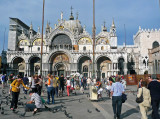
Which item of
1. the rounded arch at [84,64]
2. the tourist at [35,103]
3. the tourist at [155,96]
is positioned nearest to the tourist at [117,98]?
the tourist at [155,96]

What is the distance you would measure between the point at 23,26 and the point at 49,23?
8793 mm

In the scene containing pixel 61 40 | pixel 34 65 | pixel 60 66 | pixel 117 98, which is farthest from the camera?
pixel 61 40

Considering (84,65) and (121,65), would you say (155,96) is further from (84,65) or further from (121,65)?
(121,65)

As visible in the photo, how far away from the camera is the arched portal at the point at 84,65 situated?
3911 centimetres

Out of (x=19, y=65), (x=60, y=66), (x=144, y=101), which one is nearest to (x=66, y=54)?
(x=60, y=66)

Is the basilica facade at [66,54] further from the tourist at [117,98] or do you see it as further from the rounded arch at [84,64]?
the tourist at [117,98]

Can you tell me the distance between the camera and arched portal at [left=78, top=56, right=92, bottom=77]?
39.1m

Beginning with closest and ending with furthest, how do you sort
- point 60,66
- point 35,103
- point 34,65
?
point 35,103, point 60,66, point 34,65

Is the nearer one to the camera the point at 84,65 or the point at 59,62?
the point at 59,62

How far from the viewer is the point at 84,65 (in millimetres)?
39438

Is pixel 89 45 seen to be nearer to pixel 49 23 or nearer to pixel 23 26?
pixel 49 23

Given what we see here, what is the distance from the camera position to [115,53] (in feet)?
124

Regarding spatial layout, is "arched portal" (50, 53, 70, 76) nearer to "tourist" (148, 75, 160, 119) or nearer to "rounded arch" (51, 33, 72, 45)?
"rounded arch" (51, 33, 72, 45)

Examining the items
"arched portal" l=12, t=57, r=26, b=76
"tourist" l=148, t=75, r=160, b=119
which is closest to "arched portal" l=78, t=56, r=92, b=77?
"arched portal" l=12, t=57, r=26, b=76
